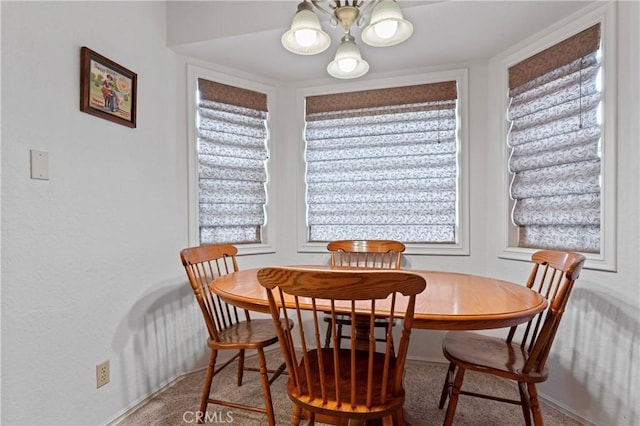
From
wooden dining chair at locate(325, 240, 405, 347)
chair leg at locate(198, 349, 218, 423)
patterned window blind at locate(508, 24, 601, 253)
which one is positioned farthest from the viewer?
wooden dining chair at locate(325, 240, 405, 347)

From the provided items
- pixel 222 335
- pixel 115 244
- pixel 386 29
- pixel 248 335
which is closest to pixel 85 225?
pixel 115 244

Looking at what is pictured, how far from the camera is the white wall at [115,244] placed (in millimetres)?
1271

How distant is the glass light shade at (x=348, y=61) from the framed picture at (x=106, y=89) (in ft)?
3.91

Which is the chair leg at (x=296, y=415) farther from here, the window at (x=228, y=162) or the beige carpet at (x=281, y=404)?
the window at (x=228, y=162)

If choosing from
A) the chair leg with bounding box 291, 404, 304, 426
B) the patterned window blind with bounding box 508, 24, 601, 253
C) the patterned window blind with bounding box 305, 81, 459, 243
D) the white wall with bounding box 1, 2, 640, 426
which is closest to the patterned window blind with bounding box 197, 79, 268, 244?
the white wall with bounding box 1, 2, 640, 426

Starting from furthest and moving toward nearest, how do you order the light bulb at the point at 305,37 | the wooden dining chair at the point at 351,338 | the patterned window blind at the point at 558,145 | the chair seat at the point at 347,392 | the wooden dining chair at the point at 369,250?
the wooden dining chair at the point at 369,250
the patterned window blind at the point at 558,145
the light bulb at the point at 305,37
the chair seat at the point at 347,392
the wooden dining chair at the point at 351,338

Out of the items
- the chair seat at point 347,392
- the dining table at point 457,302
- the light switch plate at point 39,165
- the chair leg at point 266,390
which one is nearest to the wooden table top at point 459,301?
the dining table at point 457,302

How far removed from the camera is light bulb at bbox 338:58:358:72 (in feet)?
5.03

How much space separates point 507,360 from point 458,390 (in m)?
0.27

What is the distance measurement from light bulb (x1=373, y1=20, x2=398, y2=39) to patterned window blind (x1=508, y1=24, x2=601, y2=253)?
1.22 metres

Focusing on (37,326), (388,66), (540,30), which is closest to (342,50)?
(388,66)

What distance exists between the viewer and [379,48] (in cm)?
214

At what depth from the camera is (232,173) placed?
99.9 inches

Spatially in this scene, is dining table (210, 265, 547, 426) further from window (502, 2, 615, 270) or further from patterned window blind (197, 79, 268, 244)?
patterned window blind (197, 79, 268, 244)
